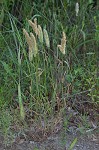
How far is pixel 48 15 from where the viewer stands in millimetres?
3762

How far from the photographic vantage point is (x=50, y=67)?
10.5ft

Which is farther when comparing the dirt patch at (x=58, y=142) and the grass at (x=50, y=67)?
the grass at (x=50, y=67)

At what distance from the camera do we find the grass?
9.98ft

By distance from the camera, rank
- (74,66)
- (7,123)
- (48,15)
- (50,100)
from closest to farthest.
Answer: (7,123) → (50,100) → (74,66) → (48,15)

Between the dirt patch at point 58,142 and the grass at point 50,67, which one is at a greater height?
the grass at point 50,67

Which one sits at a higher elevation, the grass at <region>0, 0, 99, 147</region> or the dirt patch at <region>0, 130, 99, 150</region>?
the grass at <region>0, 0, 99, 147</region>

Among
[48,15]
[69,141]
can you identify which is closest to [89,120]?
[69,141]

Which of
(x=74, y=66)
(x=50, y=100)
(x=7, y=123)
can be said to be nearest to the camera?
(x=7, y=123)

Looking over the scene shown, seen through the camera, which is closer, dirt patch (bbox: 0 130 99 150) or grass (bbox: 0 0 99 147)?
dirt patch (bbox: 0 130 99 150)

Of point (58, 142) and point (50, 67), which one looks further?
point (50, 67)

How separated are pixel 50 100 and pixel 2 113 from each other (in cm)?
39

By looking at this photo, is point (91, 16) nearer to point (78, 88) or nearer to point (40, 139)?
point (78, 88)

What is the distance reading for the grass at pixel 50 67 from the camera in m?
3.04

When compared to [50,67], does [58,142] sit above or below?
below
